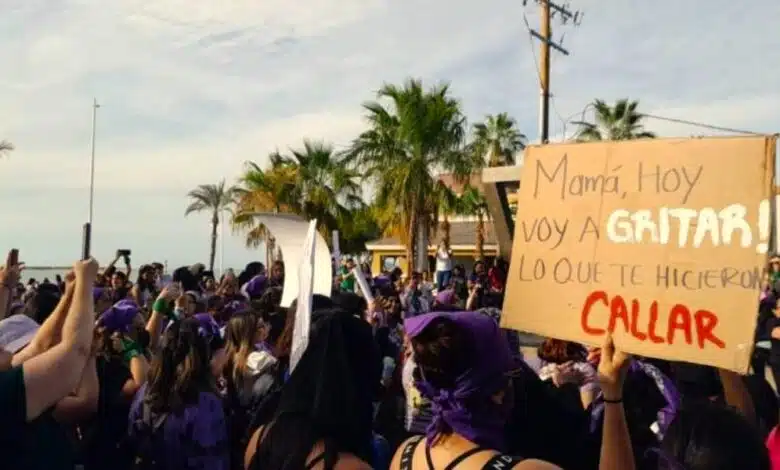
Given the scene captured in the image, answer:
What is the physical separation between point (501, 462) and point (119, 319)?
3433 millimetres

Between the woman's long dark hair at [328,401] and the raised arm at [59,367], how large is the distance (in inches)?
27.3

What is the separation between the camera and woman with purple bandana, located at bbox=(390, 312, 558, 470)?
2307mm

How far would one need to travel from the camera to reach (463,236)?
38.2 m

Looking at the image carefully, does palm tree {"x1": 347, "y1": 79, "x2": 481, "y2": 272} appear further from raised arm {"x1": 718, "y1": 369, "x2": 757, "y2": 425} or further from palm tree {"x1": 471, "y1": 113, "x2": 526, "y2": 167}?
raised arm {"x1": 718, "y1": 369, "x2": 757, "y2": 425}

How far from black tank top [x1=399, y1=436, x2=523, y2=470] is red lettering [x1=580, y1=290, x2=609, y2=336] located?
0.87 meters

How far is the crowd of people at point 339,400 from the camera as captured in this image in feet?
7.66

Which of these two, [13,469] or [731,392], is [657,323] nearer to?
[731,392]

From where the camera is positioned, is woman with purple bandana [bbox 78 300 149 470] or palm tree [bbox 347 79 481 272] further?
palm tree [bbox 347 79 481 272]

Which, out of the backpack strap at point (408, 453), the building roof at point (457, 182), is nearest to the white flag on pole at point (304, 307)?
the backpack strap at point (408, 453)

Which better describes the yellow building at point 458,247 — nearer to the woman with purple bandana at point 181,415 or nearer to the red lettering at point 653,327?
the woman with purple bandana at point 181,415

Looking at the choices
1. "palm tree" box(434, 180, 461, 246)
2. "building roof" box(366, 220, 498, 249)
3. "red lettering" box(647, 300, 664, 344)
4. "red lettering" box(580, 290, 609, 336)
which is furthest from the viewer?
"building roof" box(366, 220, 498, 249)

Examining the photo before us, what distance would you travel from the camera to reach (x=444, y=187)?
26281 millimetres

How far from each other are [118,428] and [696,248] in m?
3.12

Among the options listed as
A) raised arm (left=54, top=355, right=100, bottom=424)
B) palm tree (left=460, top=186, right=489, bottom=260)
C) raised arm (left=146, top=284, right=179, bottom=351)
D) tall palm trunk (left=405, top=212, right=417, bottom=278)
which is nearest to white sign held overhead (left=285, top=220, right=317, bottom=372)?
raised arm (left=54, top=355, right=100, bottom=424)
